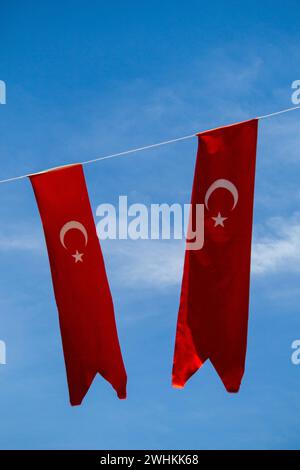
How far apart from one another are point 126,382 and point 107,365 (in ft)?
1.27

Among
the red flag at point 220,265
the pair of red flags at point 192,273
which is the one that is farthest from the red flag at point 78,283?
the red flag at point 220,265

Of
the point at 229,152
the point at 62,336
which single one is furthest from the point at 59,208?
the point at 229,152

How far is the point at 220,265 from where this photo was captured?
945cm

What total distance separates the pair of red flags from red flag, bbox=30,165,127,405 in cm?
1

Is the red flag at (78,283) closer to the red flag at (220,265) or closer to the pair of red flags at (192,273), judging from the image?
the pair of red flags at (192,273)

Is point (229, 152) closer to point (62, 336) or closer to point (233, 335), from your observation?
point (233, 335)

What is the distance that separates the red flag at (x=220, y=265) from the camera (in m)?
9.34

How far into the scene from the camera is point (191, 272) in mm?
9500

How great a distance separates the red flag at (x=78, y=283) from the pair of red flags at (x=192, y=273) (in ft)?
0.05

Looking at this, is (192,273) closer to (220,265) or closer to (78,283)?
(220,265)

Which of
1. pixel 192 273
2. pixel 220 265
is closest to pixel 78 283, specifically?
pixel 192 273

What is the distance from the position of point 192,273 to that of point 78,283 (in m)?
1.74

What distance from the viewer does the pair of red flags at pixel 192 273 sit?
938 centimetres

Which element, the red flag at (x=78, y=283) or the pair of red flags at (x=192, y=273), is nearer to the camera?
the pair of red flags at (x=192, y=273)
